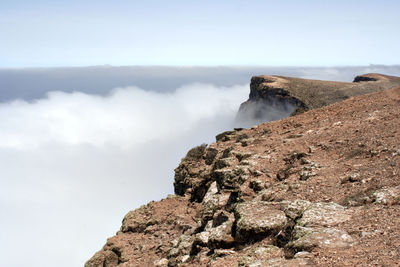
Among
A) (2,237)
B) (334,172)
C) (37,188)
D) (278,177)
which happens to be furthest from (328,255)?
(37,188)

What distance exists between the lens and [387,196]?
26.6 feet

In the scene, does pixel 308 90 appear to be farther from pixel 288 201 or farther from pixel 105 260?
pixel 288 201

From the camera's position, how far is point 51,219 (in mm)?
148750

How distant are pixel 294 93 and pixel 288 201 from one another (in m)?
54.5

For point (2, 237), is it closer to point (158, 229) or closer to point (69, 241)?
point (69, 241)

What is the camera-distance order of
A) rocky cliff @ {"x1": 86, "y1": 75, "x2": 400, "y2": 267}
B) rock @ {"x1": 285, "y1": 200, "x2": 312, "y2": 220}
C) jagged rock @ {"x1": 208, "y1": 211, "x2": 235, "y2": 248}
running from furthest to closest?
jagged rock @ {"x1": 208, "y1": 211, "x2": 235, "y2": 248} → rock @ {"x1": 285, "y1": 200, "x2": 312, "y2": 220} → rocky cliff @ {"x1": 86, "y1": 75, "x2": 400, "y2": 267}

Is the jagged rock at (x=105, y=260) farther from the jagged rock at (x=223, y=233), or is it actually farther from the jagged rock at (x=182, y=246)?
the jagged rock at (x=223, y=233)

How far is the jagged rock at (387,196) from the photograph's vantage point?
788 centimetres

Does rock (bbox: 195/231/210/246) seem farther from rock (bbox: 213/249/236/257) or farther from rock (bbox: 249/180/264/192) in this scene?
rock (bbox: 249/180/264/192)

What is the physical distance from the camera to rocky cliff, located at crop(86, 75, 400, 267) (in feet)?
22.7

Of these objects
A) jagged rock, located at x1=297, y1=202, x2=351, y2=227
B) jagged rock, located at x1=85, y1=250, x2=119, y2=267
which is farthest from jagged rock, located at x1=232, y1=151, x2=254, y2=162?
jagged rock, located at x1=85, y1=250, x2=119, y2=267

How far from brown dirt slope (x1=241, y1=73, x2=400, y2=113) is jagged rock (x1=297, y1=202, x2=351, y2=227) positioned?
4912cm

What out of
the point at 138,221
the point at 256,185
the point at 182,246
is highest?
the point at 256,185

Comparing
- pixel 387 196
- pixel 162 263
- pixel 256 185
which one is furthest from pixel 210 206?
pixel 387 196
